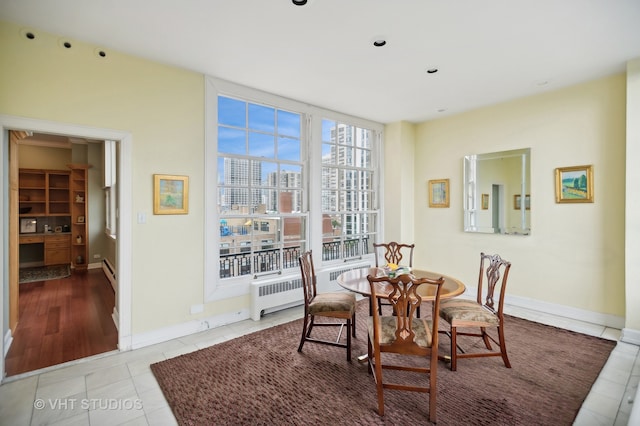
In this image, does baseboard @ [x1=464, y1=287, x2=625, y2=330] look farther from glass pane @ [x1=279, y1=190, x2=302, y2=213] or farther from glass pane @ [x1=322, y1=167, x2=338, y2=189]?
glass pane @ [x1=279, y1=190, x2=302, y2=213]

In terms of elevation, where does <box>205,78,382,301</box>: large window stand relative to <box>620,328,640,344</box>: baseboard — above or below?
above

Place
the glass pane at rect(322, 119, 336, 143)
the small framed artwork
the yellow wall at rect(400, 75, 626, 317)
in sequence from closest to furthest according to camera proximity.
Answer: the yellow wall at rect(400, 75, 626, 317) → the small framed artwork → the glass pane at rect(322, 119, 336, 143)

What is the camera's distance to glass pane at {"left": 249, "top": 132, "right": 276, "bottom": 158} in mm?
3941

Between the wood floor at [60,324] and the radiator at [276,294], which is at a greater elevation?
the radiator at [276,294]

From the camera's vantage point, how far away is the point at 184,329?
3.36 metres

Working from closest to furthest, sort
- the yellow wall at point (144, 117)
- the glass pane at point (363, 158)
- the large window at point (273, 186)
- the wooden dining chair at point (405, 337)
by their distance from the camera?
the wooden dining chair at point (405, 337) → the yellow wall at point (144, 117) → the large window at point (273, 186) → the glass pane at point (363, 158)

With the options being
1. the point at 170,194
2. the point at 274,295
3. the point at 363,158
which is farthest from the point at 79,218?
the point at 363,158

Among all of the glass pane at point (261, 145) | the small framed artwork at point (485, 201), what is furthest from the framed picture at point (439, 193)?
the glass pane at point (261, 145)

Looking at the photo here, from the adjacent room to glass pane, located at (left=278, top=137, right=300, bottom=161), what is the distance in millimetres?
29

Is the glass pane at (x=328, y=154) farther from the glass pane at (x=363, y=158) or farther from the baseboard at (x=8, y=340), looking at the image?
the baseboard at (x=8, y=340)

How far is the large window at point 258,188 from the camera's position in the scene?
3.76m

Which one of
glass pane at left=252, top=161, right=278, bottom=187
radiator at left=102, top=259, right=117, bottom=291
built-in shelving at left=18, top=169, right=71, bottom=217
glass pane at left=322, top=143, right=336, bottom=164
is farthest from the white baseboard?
built-in shelving at left=18, top=169, right=71, bottom=217

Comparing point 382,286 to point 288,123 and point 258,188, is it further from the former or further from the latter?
point 288,123

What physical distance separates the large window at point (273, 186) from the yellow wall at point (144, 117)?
19 cm
